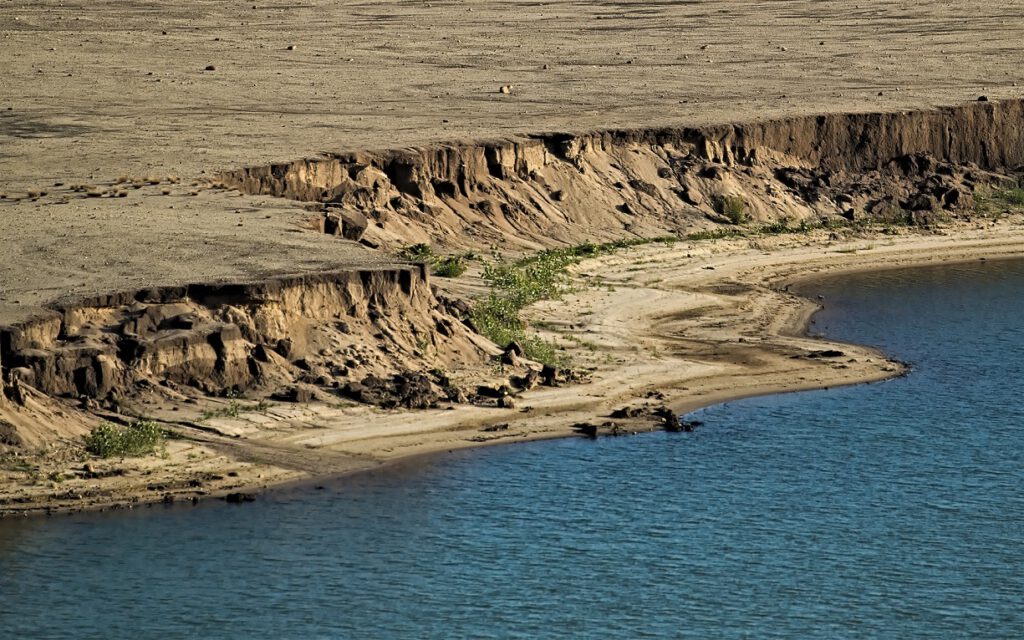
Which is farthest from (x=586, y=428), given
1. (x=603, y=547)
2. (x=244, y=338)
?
(x=603, y=547)

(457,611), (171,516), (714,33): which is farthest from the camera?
(714,33)

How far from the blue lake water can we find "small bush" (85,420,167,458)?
2.16 m

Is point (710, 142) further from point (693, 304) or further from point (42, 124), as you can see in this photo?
point (42, 124)

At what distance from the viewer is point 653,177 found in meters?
63.8

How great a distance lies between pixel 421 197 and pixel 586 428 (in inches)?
661

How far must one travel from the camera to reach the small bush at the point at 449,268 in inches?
2063

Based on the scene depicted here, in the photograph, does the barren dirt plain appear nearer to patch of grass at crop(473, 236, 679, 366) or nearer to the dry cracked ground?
the dry cracked ground

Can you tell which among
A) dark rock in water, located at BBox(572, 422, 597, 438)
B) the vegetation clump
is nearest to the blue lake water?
dark rock in water, located at BBox(572, 422, 597, 438)

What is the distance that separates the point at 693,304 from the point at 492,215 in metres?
7.30

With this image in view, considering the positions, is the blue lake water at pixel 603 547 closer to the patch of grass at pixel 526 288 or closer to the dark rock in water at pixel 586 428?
the dark rock in water at pixel 586 428

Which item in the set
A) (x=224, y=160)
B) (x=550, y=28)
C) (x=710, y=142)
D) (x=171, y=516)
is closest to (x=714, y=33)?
(x=550, y=28)

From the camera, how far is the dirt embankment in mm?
38688

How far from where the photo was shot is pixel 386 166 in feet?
188

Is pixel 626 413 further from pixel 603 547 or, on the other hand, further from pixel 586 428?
pixel 603 547
